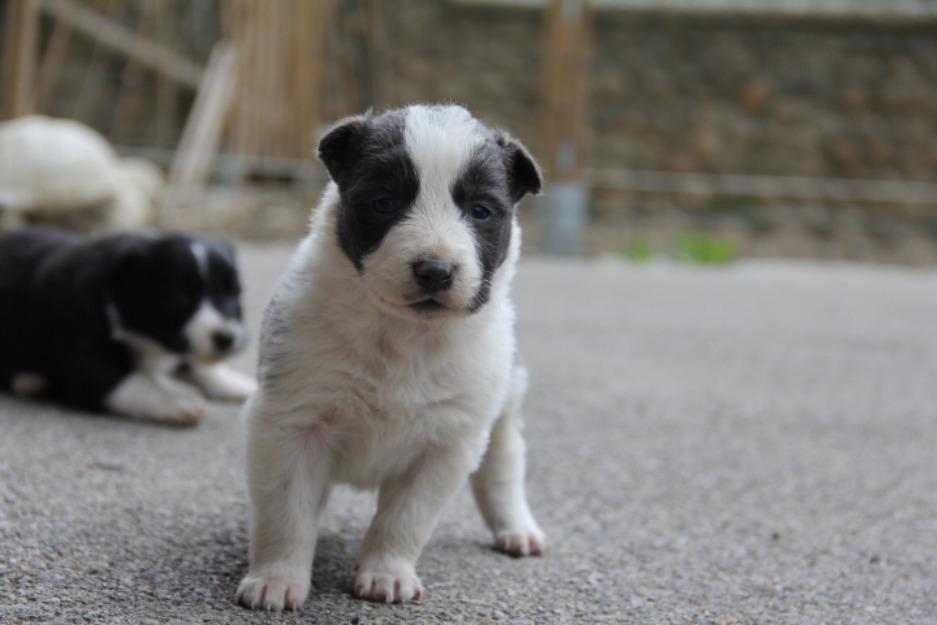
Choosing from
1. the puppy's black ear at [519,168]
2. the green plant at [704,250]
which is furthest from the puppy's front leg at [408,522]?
the green plant at [704,250]

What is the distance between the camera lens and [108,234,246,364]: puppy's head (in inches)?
164

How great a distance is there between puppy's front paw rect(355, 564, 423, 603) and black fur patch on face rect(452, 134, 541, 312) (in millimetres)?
682

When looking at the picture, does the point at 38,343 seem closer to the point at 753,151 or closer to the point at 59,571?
the point at 59,571

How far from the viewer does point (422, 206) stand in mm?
2434

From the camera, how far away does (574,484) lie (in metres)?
3.72

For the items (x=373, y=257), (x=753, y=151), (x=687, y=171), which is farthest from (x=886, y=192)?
(x=373, y=257)

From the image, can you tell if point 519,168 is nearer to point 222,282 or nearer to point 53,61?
point 222,282

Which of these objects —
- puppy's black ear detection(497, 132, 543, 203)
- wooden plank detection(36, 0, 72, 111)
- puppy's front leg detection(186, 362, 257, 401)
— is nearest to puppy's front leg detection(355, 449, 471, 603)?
puppy's black ear detection(497, 132, 543, 203)

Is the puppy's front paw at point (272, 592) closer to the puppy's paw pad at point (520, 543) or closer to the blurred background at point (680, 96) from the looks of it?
the puppy's paw pad at point (520, 543)

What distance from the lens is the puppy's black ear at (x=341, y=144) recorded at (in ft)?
8.45

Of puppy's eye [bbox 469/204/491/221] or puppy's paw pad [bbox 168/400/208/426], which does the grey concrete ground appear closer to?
puppy's paw pad [bbox 168/400/208/426]

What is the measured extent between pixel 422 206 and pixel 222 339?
2005 millimetres

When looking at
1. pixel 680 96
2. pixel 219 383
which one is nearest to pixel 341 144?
pixel 219 383

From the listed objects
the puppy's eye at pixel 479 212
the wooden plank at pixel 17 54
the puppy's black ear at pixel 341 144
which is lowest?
the puppy's eye at pixel 479 212
